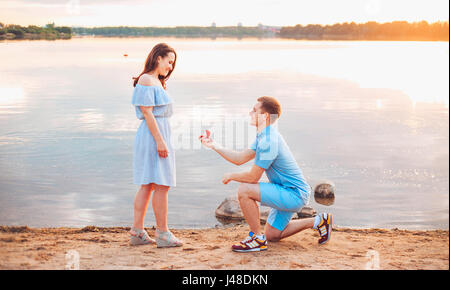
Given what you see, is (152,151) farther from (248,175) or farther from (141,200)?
(248,175)

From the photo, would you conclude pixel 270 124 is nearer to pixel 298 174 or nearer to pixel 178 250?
pixel 298 174

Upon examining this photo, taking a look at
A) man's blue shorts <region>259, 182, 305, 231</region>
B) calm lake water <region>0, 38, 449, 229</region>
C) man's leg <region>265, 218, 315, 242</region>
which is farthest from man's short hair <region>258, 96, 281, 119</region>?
calm lake water <region>0, 38, 449, 229</region>

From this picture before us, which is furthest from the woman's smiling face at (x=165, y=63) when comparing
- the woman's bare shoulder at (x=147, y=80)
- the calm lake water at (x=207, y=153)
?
the calm lake water at (x=207, y=153)

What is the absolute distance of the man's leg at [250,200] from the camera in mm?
4457

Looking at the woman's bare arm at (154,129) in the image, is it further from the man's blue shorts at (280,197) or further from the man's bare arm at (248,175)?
the man's blue shorts at (280,197)

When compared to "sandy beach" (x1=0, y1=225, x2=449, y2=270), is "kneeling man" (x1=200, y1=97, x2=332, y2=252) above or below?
above

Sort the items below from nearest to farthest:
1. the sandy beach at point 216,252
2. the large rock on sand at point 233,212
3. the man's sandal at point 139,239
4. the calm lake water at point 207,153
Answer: the sandy beach at point 216,252, the man's sandal at point 139,239, the large rock on sand at point 233,212, the calm lake water at point 207,153

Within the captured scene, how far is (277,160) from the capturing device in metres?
4.50

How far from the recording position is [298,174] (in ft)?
15.1

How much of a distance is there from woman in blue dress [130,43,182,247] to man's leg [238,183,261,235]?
0.68 meters

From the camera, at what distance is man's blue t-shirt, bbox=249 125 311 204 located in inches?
174

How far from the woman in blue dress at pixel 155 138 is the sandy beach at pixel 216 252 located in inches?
17.1

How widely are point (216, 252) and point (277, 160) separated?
1018mm

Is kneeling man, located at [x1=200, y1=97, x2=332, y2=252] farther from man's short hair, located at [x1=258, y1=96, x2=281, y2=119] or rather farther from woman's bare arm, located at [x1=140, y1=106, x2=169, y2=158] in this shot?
woman's bare arm, located at [x1=140, y1=106, x2=169, y2=158]
